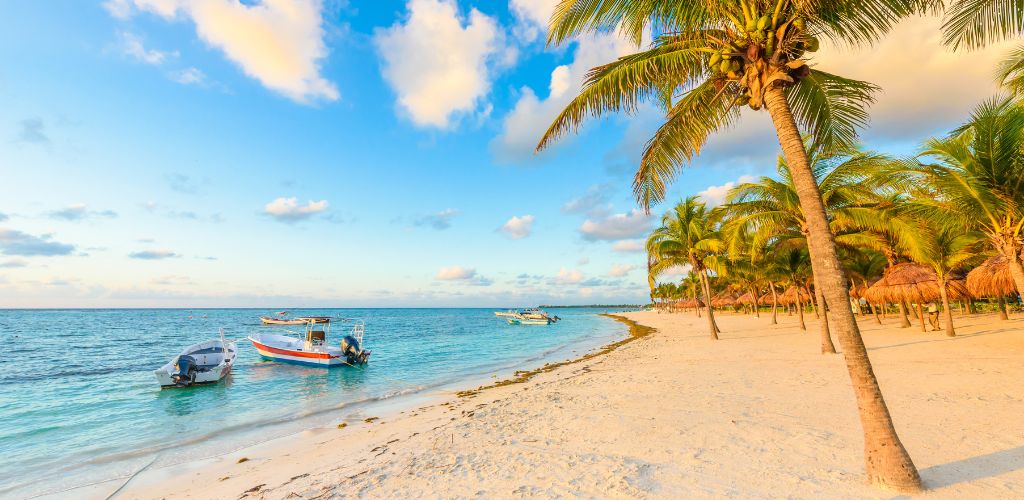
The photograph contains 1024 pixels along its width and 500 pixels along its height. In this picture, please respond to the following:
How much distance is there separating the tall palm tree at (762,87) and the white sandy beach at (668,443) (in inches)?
51.2

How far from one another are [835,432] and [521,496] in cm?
461

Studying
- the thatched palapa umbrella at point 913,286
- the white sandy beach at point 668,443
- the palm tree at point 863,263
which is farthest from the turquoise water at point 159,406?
the palm tree at point 863,263

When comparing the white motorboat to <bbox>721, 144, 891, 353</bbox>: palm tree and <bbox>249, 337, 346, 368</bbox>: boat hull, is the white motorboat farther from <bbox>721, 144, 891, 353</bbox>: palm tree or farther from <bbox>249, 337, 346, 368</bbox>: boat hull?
<bbox>721, 144, 891, 353</bbox>: palm tree

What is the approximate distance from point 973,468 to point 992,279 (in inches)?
800

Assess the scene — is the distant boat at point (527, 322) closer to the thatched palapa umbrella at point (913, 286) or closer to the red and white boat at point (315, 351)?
the red and white boat at point (315, 351)

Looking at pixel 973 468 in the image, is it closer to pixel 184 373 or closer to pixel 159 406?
pixel 159 406

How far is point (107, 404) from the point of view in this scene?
14.1 metres

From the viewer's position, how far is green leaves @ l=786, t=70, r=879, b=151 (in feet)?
19.9

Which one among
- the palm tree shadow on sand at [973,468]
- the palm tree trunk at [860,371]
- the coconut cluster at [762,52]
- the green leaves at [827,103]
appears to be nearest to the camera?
the palm tree trunk at [860,371]

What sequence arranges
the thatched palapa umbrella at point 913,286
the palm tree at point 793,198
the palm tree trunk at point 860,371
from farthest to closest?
the thatched palapa umbrella at point 913,286 → the palm tree at point 793,198 → the palm tree trunk at point 860,371

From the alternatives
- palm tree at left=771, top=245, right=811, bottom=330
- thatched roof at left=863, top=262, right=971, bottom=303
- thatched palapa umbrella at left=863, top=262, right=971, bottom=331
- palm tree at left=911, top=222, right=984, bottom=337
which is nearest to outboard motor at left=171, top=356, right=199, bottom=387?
palm tree at left=911, top=222, right=984, bottom=337

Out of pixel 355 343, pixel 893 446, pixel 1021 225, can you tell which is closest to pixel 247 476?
pixel 893 446

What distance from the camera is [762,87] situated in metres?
4.54

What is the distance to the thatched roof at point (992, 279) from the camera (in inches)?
651
